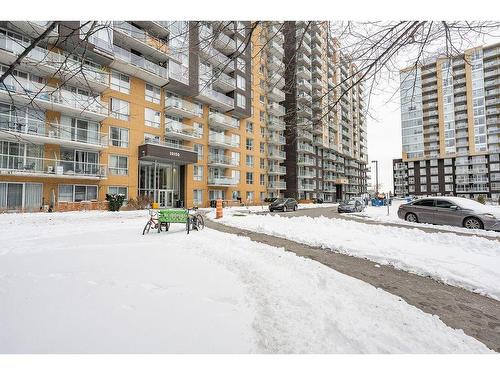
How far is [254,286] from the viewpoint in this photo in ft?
13.4

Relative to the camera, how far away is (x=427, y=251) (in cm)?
683

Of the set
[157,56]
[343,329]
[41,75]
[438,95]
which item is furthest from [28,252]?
[438,95]

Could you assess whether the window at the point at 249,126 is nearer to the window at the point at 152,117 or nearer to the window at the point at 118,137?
the window at the point at 152,117

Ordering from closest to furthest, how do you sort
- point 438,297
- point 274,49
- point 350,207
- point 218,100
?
point 438,297 < point 274,49 < point 350,207 < point 218,100

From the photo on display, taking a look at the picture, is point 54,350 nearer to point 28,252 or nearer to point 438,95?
point 28,252

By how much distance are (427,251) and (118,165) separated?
82.6ft

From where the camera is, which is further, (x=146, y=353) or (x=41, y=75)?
(x=41, y=75)

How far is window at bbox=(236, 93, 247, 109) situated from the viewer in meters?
37.2

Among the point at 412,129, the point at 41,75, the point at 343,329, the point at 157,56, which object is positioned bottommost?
the point at 343,329

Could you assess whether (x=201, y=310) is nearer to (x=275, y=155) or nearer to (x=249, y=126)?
(x=249, y=126)

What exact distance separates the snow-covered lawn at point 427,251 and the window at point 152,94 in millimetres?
23608

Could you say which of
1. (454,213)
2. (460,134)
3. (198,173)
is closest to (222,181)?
(198,173)

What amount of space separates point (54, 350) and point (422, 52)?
251 inches

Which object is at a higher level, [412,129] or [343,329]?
[412,129]
